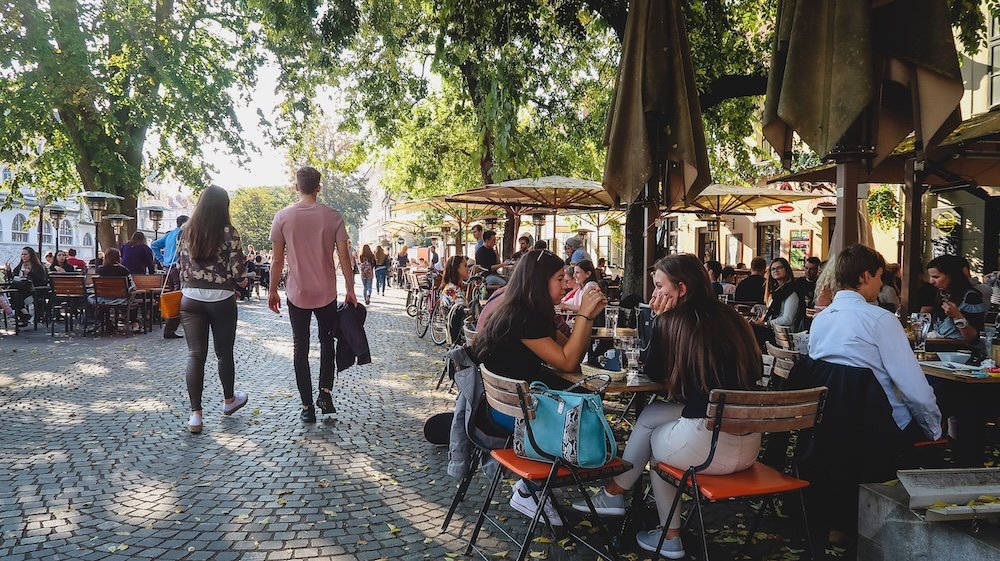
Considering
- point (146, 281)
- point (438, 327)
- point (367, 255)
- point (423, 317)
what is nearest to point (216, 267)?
point (438, 327)

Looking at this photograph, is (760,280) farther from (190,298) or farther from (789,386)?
(190,298)

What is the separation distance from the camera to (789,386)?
148 inches

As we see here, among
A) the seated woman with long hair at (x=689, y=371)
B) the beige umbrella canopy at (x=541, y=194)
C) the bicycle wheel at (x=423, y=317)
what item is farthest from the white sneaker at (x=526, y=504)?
the bicycle wheel at (x=423, y=317)

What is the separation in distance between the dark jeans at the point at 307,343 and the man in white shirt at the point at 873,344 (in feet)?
13.1

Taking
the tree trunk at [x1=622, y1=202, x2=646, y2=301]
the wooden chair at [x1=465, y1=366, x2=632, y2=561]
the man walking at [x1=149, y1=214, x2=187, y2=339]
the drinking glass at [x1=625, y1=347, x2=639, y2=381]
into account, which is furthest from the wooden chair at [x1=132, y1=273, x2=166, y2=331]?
the wooden chair at [x1=465, y1=366, x2=632, y2=561]

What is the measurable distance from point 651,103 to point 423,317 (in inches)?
355

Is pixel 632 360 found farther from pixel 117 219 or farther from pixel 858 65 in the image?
pixel 117 219

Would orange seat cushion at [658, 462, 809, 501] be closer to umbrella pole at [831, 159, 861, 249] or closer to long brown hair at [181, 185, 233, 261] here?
umbrella pole at [831, 159, 861, 249]

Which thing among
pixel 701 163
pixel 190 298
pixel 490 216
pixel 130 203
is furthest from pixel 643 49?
pixel 130 203

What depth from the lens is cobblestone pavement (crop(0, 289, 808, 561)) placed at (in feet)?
11.9

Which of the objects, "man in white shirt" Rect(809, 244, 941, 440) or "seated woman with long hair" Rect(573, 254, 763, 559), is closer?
"seated woman with long hair" Rect(573, 254, 763, 559)

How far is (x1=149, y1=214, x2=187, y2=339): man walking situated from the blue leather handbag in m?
4.34

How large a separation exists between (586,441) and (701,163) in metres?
2.49

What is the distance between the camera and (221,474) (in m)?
Answer: 4.70
